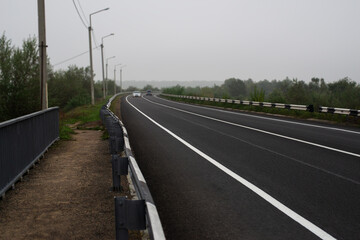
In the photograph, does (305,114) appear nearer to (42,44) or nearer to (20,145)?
(42,44)

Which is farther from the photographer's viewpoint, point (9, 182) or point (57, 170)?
point (57, 170)

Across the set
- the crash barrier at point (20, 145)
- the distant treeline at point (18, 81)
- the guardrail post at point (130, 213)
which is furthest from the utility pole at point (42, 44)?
the distant treeline at point (18, 81)

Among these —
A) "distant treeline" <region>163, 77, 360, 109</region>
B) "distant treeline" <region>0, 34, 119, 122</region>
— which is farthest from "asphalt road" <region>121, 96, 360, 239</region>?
"distant treeline" <region>0, 34, 119, 122</region>

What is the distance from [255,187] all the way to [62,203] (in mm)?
3304

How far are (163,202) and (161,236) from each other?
2.88 metres

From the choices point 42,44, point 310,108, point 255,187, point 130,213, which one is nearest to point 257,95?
point 310,108

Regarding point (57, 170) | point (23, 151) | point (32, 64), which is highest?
point (32, 64)

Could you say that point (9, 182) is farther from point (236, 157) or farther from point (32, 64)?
point (32, 64)

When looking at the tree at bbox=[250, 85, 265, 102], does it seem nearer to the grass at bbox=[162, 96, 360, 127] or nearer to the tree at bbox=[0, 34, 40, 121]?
the grass at bbox=[162, 96, 360, 127]

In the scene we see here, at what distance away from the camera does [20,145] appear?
23.9 ft

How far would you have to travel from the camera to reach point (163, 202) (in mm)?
5598

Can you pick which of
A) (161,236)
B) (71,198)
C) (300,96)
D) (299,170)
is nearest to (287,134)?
(299,170)

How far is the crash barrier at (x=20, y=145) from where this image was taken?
6131mm

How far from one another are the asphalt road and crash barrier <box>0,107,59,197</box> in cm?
253
